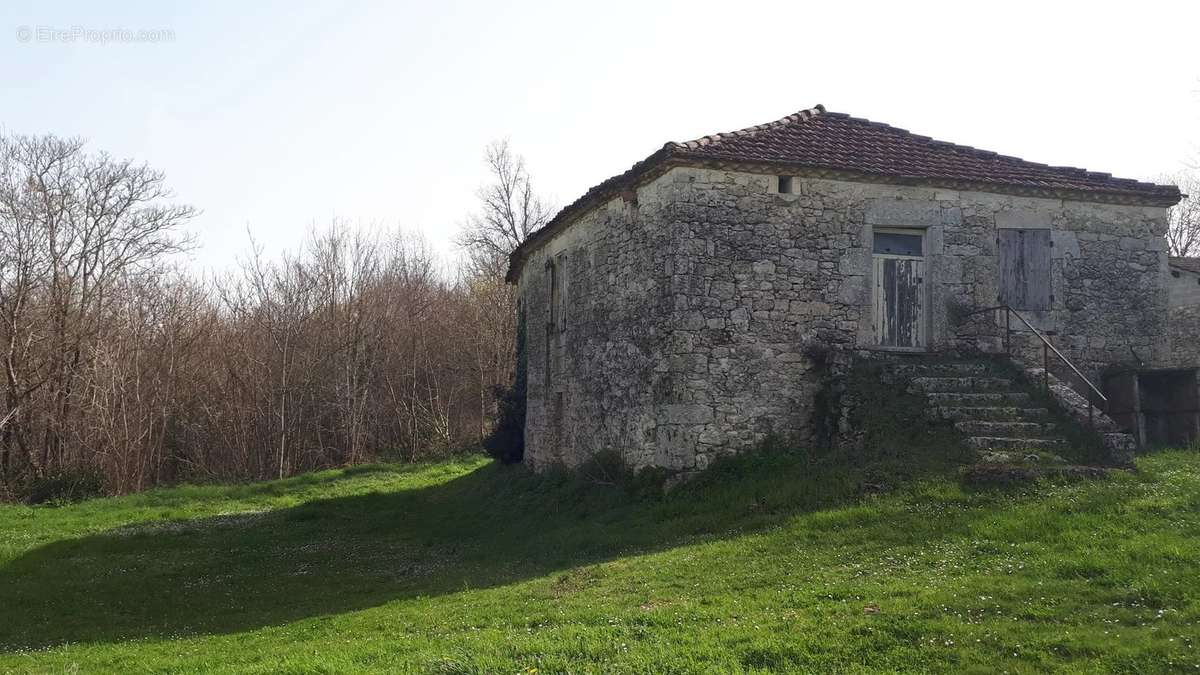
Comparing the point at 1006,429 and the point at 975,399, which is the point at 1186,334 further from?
the point at 1006,429

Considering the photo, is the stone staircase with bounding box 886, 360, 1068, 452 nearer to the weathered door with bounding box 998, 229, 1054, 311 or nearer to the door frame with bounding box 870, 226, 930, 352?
the door frame with bounding box 870, 226, 930, 352

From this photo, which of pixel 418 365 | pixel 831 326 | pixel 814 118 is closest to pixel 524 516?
pixel 831 326

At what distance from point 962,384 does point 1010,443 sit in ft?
4.90

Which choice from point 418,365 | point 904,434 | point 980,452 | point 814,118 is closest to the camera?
point 980,452

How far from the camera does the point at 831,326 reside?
1302cm

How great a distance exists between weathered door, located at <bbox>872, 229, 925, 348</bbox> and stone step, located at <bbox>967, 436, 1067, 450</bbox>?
2.68 m

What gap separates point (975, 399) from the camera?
472 inches

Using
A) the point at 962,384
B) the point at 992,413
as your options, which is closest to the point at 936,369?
the point at 962,384

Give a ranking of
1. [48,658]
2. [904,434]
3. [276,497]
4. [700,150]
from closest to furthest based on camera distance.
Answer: [48,658]
[904,434]
[700,150]
[276,497]

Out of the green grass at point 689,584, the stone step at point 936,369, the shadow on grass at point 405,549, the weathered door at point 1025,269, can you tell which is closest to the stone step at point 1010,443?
the shadow on grass at point 405,549

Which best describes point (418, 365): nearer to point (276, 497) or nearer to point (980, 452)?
point (276, 497)

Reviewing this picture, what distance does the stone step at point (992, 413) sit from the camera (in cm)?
1157

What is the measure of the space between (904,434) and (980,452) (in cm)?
101

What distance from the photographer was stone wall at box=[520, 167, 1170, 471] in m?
12.4
